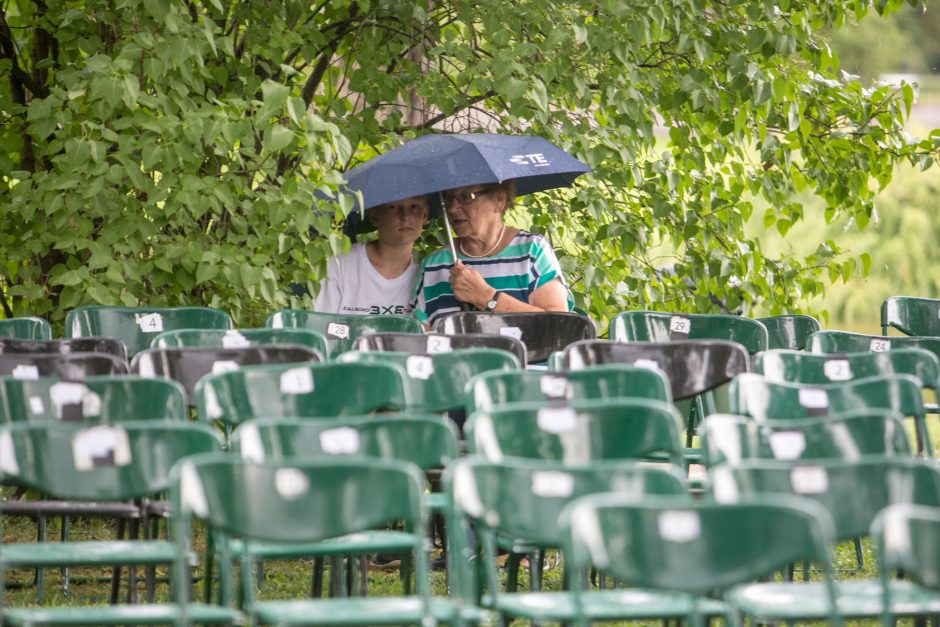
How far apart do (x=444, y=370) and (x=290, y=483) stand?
1.84 meters

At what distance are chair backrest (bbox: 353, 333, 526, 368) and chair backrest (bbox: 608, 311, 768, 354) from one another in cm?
114

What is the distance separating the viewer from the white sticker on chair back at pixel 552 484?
3.64m

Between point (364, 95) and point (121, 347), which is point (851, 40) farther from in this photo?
point (121, 347)

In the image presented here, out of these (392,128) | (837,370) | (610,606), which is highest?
(392,128)

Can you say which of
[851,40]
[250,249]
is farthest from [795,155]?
[851,40]

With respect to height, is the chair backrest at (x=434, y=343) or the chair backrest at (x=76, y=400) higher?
the chair backrest at (x=434, y=343)

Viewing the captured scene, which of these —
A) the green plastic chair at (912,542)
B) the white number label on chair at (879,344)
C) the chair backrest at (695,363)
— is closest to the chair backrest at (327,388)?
the chair backrest at (695,363)

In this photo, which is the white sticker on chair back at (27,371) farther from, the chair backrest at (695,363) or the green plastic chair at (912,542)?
the green plastic chair at (912,542)

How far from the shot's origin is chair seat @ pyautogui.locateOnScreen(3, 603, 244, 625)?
367 centimetres

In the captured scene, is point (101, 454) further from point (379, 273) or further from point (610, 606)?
point (379, 273)

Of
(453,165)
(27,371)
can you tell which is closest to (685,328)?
(453,165)

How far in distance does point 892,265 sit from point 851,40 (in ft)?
14.3

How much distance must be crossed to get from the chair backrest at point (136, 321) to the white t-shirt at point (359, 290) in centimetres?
65

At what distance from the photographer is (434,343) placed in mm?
5895
